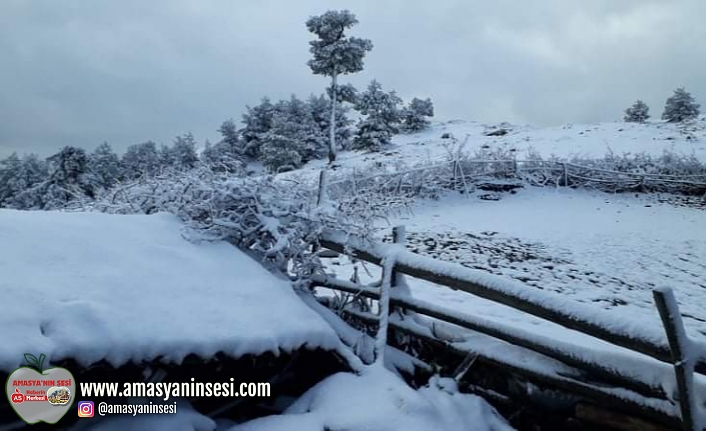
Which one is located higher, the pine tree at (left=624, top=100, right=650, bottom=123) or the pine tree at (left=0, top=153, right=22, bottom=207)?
the pine tree at (left=624, top=100, right=650, bottom=123)

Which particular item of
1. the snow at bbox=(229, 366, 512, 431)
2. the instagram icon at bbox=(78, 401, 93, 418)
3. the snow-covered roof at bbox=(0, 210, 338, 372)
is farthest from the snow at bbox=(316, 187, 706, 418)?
the instagram icon at bbox=(78, 401, 93, 418)

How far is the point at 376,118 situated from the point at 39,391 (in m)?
28.1

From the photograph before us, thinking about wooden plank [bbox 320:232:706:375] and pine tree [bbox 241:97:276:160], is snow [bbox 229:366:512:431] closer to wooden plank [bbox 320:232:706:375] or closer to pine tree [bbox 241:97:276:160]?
wooden plank [bbox 320:232:706:375]

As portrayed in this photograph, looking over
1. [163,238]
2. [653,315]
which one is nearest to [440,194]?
[653,315]

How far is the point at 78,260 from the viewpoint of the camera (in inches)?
101

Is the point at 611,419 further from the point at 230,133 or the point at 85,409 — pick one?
the point at 230,133

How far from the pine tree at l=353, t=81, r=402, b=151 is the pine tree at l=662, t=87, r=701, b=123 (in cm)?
1824

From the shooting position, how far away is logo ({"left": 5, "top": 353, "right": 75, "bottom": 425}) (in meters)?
1.87

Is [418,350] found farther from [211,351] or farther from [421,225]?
[421,225]

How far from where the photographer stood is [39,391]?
77.7 inches

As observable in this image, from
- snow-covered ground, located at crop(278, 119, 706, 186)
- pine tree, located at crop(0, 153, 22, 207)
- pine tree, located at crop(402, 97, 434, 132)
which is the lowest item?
pine tree, located at crop(0, 153, 22, 207)

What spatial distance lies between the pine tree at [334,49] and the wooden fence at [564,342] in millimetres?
25054

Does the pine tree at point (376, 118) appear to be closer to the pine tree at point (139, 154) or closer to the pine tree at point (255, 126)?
the pine tree at point (255, 126)

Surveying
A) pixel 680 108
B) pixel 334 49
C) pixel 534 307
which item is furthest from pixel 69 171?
pixel 680 108
